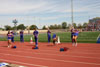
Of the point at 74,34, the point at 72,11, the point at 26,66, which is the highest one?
the point at 72,11

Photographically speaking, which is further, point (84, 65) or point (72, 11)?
point (72, 11)

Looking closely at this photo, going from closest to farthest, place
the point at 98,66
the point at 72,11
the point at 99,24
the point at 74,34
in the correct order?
the point at 98,66, the point at 74,34, the point at 72,11, the point at 99,24

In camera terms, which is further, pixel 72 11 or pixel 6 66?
pixel 72 11

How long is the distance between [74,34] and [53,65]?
27.8 feet

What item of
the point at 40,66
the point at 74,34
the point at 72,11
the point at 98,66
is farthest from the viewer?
the point at 72,11

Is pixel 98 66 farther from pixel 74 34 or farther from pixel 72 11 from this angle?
pixel 72 11

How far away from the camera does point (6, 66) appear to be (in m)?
6.60

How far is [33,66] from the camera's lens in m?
6.82

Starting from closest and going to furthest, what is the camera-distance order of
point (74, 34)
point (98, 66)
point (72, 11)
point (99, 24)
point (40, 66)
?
point (98, 66), point (40, 66), point (74, 34), point (72, 11), point (99, 24)

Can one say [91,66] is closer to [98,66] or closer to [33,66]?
[98,66]

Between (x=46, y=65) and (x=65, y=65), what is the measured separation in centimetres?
96

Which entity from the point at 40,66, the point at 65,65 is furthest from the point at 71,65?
the point at 40,66

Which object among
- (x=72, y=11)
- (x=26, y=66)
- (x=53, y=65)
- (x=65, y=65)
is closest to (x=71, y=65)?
(x=65, y=65)

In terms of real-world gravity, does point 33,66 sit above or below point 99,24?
below
